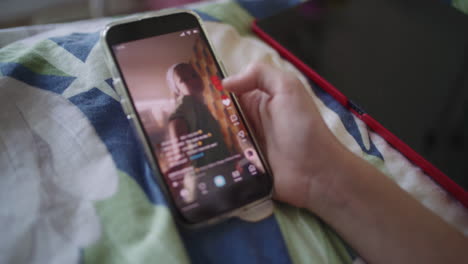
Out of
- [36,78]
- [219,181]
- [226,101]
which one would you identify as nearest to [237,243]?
[219,181]

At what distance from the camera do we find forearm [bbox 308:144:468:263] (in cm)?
36

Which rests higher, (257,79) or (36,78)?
(36,78)

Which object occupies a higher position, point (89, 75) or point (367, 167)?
point (89, 75)

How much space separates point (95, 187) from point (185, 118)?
126 mm

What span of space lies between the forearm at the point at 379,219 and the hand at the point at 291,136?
0.05ft

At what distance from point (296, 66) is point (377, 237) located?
0.95 ft

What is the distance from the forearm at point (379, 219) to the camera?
36 cm

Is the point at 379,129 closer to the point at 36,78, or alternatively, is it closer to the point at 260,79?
the point at 260,79

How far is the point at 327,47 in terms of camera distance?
0.54 metres

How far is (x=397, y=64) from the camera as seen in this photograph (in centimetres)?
51

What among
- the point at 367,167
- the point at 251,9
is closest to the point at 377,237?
the point at 367,167

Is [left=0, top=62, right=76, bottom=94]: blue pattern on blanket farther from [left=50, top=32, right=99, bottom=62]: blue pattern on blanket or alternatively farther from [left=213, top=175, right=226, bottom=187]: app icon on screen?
[left=213, top=175, right=226, bottom=187]: app icon on screen

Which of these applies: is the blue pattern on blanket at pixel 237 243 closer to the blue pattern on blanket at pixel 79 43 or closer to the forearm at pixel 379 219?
the forearm at pixel 379 219

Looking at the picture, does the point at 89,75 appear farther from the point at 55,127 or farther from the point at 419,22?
the point at 419,22
